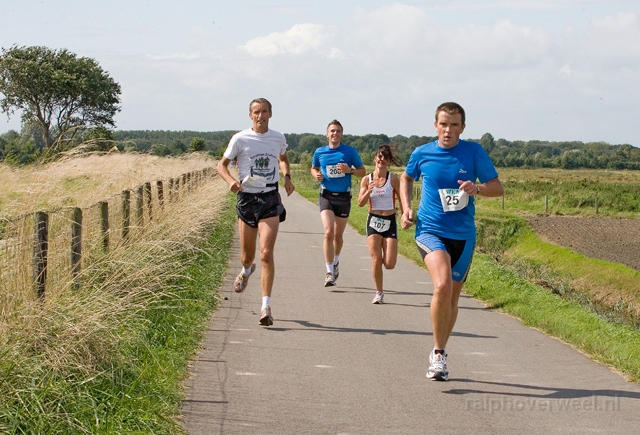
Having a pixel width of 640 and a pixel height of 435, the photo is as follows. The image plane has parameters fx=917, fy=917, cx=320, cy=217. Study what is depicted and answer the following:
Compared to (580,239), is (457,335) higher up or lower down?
higher up

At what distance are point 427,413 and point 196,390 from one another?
1.57m

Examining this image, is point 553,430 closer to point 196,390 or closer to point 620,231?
point 196,390

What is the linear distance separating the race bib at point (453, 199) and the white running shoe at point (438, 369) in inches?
44.5

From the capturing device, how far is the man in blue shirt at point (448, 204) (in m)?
6.99

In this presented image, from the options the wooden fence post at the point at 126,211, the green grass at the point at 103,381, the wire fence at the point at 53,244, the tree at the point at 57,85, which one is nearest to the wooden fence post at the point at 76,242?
the wire fence at the point at 53,244

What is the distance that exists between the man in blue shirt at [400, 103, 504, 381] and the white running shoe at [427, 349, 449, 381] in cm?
10

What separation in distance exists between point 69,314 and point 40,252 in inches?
32.7

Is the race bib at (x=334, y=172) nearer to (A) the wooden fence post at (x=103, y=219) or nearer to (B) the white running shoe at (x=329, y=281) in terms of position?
(B) the white running shoe at (x=329, y=281)

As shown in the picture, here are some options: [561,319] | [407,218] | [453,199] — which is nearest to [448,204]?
[453,199]

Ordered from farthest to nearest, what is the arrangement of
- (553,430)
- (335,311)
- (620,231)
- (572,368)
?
(620,231)
(335,311)
(572,368)
(553,430)

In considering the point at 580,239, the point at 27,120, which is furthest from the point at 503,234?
the point at 27,120

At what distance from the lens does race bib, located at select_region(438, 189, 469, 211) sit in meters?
7.02

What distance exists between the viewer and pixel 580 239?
39.1 meters

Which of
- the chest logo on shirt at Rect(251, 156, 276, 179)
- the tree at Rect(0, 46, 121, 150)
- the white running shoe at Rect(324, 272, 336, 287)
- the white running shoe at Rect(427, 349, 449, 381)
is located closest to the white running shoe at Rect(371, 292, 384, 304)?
the white running shoe at Rect(324, 272, 336, 287)
